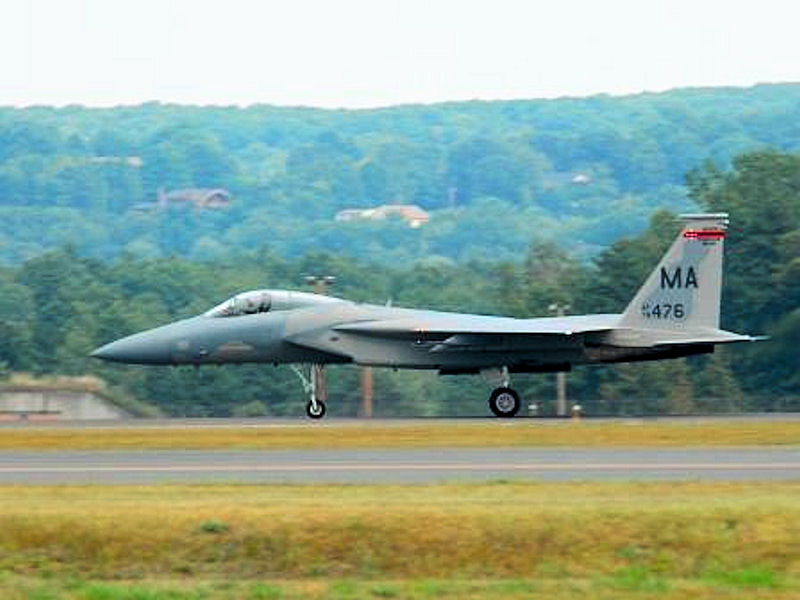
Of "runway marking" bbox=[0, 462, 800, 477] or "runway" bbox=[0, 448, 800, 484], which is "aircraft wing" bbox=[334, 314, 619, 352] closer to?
"runway" bbox=[0, 448, 800, 484]

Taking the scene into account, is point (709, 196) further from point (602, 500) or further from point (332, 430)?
point (602, 500)

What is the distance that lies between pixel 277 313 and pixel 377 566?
26.0 meters

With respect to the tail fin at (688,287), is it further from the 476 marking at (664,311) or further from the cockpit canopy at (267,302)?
the cockpit canopy at (267,302)

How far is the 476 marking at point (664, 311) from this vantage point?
44656 mm

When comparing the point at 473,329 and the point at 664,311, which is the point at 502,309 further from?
the point at 664,311

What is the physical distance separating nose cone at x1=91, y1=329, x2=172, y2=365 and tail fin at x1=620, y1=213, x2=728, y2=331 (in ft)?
33.3

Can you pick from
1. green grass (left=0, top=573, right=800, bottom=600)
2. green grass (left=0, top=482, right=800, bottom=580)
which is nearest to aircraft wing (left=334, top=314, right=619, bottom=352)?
green grass (left=0, top=482, right=800, bottom=580)

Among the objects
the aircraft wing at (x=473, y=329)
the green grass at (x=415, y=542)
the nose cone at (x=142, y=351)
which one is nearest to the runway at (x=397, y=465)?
the green grass at (x=415, y=542)

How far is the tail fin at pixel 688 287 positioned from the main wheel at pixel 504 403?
9.94 feet

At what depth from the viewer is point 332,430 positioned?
39.3m

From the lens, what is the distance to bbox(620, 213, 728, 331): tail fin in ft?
147

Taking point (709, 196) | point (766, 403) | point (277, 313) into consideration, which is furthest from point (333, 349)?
point (709, 196)

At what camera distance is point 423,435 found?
3731 centimetres

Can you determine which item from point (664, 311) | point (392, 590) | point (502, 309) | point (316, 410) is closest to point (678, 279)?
point (664, 311)
